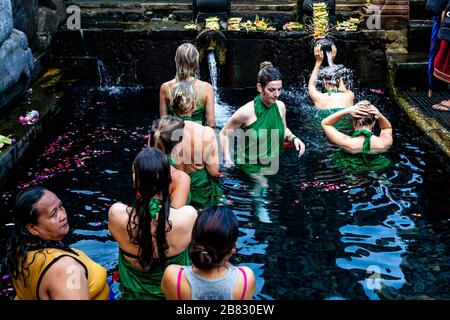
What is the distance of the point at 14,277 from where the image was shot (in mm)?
3357

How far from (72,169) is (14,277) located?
383 cm

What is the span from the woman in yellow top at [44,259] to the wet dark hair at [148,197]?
0.38 metres

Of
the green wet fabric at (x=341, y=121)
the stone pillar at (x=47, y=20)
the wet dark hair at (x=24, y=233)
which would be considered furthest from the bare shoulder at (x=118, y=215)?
the stone pillar at (x=47, y=20)

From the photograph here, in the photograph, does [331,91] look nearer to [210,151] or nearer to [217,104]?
[217,104]

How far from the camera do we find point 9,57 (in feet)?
24.7

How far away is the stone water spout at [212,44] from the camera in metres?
10.1

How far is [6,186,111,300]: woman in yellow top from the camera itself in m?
3.21

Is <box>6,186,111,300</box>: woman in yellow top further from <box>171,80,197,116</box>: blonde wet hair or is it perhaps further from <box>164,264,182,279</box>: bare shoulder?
<box>171,80,197,116</box>: blonde wet hair

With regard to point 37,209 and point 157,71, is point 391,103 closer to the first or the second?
point 157,71

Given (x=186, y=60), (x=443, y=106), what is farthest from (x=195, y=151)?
(x=443, y=106)

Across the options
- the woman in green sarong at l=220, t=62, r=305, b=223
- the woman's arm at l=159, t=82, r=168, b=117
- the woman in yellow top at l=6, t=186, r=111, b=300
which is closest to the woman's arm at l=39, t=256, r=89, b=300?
the woman in yellow top at l=6, t=186, r=111, b=300

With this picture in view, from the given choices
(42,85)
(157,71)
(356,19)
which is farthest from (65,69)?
(356,19)

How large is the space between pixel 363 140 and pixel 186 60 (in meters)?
2.11

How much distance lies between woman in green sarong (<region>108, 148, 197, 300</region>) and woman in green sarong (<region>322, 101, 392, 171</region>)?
2.93 meters
